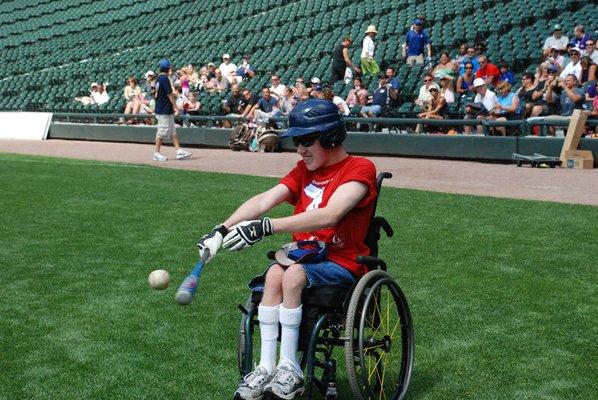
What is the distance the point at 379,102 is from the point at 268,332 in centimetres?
1640

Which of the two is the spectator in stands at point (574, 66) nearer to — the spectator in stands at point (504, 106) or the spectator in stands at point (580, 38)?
the spectator in stands at point (504, 106)

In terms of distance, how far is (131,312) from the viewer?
6602 mm

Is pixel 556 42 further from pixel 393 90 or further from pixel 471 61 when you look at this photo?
pixel 393 90

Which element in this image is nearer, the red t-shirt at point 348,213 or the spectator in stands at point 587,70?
the red t-shirt at point 348,213

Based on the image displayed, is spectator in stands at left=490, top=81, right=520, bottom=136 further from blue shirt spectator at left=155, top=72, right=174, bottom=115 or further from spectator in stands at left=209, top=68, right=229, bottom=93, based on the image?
spectator in stands at left=209, top=68, right=229, bottom=93

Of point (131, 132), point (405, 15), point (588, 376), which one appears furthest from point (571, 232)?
point (131, 132)

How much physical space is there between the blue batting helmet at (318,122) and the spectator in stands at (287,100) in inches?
679

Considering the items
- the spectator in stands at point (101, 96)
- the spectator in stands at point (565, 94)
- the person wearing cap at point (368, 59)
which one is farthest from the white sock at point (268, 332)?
the spectator in stands at point (101, 96)

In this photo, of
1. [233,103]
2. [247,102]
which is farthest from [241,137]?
[233,103]

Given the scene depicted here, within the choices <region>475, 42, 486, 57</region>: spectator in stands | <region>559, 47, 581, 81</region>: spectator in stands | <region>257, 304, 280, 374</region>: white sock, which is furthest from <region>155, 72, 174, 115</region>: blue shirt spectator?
<region>257, 304, 280, 374</region>: white sock

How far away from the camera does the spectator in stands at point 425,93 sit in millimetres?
19250

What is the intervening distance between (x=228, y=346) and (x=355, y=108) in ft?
50.0

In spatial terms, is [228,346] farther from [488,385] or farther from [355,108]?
[355,108]

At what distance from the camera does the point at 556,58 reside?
1825 centimetres
